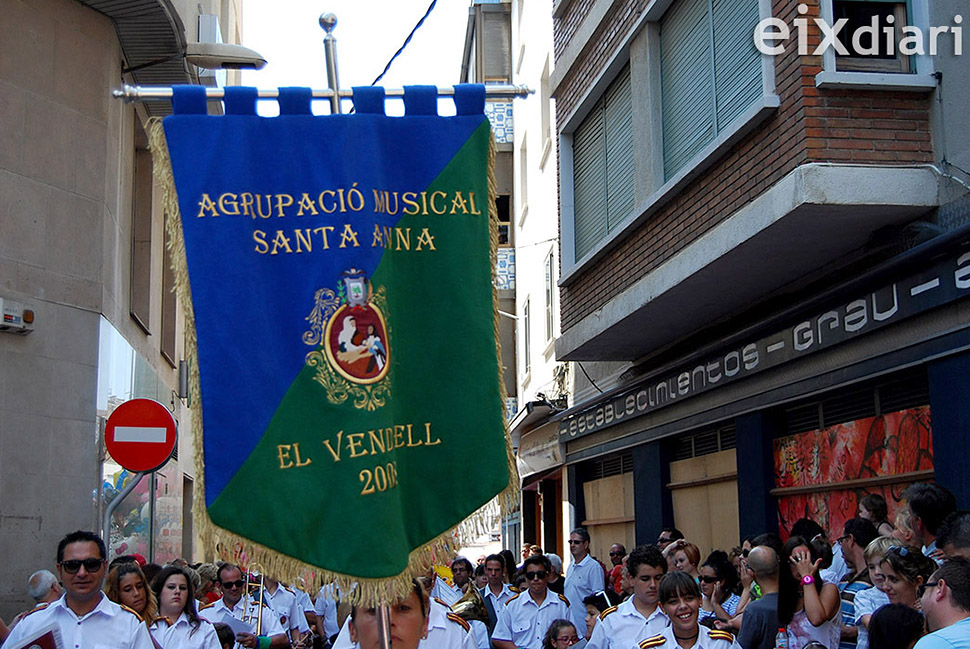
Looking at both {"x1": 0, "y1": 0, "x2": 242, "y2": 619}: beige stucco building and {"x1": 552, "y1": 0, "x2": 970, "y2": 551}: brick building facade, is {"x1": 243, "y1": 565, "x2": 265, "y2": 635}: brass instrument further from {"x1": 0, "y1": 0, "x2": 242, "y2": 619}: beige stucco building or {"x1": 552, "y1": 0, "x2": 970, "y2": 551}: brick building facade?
{"x1": 552, "y1": 0, "x2": 970, "y2": 551}: brick building facade

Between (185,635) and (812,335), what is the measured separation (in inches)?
246

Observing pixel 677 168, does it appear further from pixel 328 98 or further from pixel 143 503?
pixel 328 98

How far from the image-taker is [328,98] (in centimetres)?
473

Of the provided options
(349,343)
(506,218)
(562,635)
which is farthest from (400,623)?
(506,218)

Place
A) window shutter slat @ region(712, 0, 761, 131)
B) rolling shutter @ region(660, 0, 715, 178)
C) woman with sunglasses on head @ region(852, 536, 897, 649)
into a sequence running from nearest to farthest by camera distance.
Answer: woman with sunglasses on head @ region(852, 536, 897, 649) → window shutter slat @ region(712, 0, 761, 131) → rolling shutter @ region(660, 0, 715, 178)

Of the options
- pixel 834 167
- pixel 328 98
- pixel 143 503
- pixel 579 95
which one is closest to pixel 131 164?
pixel 143 503

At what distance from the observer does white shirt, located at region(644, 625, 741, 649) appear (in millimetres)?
6566

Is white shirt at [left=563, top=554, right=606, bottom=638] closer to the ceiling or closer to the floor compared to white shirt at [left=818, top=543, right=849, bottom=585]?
closer to the floor

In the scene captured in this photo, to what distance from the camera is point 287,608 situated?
1092cm

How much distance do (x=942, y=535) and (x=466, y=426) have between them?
2.82 meters

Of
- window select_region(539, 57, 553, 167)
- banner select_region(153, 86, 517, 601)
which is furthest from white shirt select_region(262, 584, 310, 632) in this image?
window select_region(539, 57, 553, 167)

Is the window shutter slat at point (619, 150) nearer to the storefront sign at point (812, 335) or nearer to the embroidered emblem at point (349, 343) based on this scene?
the storefront sign at point (812, 335)

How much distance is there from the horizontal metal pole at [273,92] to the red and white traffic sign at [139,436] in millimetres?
4650

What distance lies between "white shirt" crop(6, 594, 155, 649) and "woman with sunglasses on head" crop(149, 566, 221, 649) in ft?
4.24
